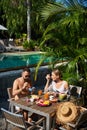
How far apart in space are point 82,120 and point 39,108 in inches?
29.6

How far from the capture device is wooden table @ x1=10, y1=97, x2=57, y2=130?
5.03m

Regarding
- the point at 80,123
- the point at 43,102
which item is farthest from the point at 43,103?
the point at 80,123

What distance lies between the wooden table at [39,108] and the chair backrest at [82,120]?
1.51 ft

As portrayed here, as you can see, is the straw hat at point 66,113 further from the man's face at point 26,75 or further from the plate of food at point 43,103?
the man's face at point 26,75

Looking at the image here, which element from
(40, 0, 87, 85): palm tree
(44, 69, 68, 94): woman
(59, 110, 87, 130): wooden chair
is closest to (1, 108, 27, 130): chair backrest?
(59, 110, 87, 130): wooden chair

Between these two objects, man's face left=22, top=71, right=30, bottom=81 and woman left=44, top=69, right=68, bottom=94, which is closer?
man's face left=22, top=71, right=30, bottom=81

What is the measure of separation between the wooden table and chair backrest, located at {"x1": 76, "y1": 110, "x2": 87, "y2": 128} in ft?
1.51

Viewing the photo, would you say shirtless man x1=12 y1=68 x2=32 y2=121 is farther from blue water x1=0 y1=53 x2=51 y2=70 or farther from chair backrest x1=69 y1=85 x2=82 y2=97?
blue water x1=0 y1=53 x2=51 y2=70

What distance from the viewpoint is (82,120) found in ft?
16.3

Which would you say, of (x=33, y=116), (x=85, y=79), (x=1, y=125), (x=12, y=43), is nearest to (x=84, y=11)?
(x=85, y=79)

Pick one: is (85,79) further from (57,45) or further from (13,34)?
(13,34)

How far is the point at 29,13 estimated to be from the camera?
2736cm

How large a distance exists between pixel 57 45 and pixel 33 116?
174 centimetres

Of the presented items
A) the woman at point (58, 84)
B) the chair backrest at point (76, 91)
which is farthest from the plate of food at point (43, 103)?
the chair backrest at point (76, 91)
